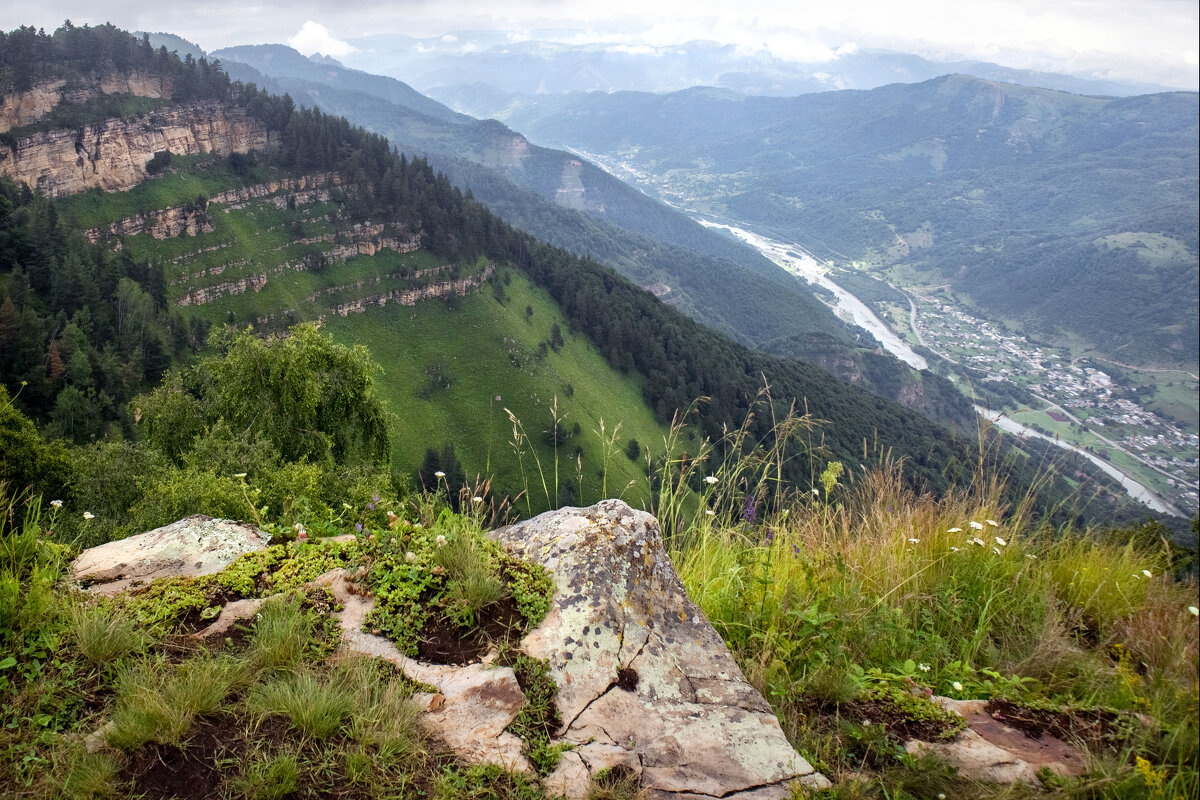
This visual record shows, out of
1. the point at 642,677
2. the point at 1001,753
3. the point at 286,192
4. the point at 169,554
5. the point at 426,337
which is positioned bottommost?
the point at 426,337

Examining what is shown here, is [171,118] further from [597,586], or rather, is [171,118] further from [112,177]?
[597,586]

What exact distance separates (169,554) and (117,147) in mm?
119843

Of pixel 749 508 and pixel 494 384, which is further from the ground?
pixel 749 508

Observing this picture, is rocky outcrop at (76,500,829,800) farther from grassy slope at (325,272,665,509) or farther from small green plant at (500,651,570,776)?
grassy slope at (325,272,665,509)

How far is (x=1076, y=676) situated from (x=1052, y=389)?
720ft

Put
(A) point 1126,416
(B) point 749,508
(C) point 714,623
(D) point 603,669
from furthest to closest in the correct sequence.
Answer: (A) point 1126,416 → (B) point 749,508 → (C) point 714,623 → (D) point 603,669

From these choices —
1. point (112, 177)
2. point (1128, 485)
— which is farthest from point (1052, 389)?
point (112, 177)

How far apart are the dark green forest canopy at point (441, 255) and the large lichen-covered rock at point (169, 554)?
5232 cm

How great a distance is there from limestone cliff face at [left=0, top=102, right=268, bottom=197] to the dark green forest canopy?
6203 mm

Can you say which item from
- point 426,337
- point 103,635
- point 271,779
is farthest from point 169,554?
point 426,337

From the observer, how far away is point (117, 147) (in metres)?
93.5

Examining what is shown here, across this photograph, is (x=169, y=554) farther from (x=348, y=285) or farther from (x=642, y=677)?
(x=348, y=285)

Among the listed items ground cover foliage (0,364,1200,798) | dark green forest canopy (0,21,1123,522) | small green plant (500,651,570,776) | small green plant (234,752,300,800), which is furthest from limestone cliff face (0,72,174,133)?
small green plant (500,651,570,776)

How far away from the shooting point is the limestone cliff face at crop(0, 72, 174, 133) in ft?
300
